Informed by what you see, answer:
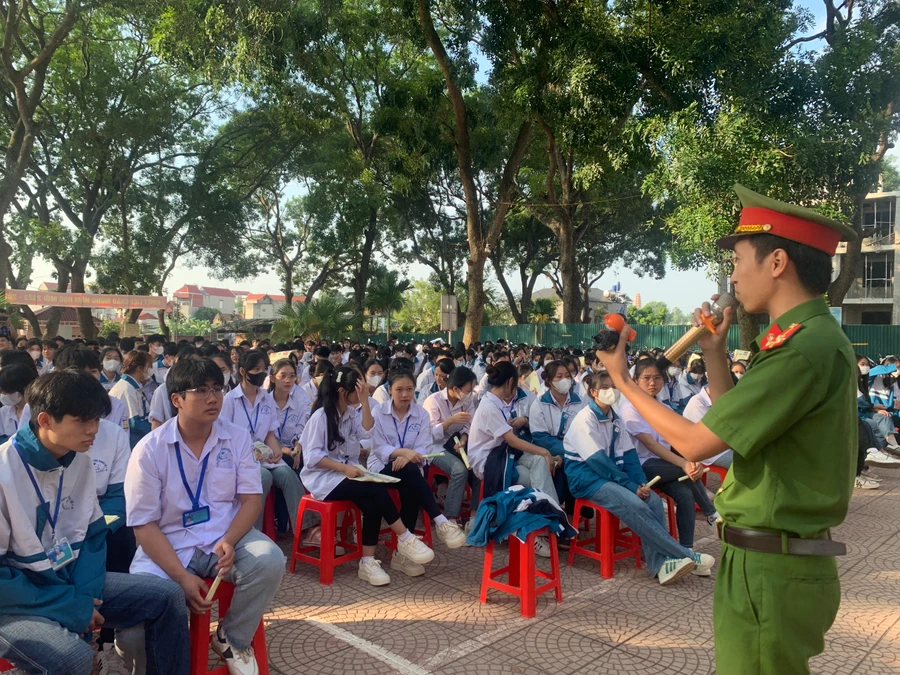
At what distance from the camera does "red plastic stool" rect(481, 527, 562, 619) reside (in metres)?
3.83

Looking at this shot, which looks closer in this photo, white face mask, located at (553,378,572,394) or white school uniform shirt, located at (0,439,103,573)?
white school uniform shirt, located at (0,439,103,573)

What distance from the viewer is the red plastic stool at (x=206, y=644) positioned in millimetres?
2906

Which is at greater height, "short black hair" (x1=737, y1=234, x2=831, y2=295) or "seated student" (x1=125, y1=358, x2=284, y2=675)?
"short black hair" (x1=737, y1=234, x2=831, y2=295)

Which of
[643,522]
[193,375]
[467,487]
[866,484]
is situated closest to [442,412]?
[467,487]

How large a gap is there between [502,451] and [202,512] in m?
2.68

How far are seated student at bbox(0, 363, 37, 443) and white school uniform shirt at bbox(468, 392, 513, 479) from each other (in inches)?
124

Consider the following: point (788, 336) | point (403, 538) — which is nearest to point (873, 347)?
point (403, 538)

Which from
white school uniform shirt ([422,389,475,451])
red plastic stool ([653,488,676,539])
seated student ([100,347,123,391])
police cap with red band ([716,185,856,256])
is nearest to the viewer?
police cap with red band ([716,185,856,256])

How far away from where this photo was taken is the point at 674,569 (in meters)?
4.24

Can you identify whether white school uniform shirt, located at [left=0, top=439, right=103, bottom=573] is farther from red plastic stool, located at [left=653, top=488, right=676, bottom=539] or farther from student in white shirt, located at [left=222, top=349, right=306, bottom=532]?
red plastic stool, located at [left=653, top=488, right=676, bottom=539]

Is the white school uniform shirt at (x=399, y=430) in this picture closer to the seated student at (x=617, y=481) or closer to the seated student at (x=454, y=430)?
the seated student at (x=454, y=430)

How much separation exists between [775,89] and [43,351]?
36.7 feet

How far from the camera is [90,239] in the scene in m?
18.6

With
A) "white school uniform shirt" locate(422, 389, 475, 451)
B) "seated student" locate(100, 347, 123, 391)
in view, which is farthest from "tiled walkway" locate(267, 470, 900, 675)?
"seated student" locate(100, 347, 123, 391)
